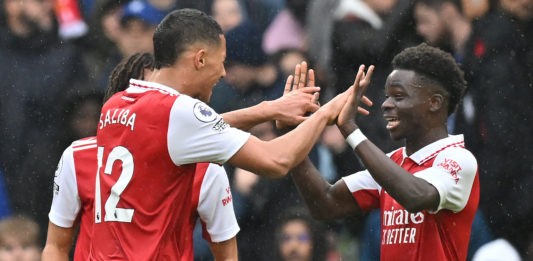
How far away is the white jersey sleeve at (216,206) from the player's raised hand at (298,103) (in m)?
0.38

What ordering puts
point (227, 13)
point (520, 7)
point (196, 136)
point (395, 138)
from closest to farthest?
point (196, 136)
point (395, 138)
point (520, 7)
point (227, 13)

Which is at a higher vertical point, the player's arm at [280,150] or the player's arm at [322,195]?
the player's arm at [280,150]

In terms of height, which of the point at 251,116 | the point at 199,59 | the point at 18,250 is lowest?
the point at 18,250

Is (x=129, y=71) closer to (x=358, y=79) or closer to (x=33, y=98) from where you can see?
(x=358, y=79)

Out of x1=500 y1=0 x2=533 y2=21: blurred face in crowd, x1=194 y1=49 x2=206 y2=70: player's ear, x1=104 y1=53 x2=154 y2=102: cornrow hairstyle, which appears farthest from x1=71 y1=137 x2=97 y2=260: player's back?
x1=500 y1=0 x2=533 y2=21: blurred face in crowd

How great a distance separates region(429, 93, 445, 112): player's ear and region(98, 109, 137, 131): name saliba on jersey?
1.50m

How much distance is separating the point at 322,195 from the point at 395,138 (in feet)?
1.71

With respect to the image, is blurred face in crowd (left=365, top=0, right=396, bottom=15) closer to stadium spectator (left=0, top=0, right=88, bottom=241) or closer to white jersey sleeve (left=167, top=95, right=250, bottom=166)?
stadium spectator (left=0, top=0, right=88, bottom=241)

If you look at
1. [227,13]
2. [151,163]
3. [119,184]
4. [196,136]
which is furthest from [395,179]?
[227,13]

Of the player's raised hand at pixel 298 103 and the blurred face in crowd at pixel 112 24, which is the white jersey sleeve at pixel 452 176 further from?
the blurred face in crowd at pixel 112 24

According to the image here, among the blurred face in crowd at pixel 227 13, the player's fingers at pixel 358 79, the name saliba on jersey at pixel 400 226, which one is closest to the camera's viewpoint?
the player's fingers at pixel 358 79

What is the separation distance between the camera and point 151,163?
456cm

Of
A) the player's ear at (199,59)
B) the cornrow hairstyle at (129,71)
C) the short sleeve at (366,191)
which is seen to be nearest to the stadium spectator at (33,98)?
the cornrow hairstyle at (129,71)

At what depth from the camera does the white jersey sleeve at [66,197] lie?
5270mm
